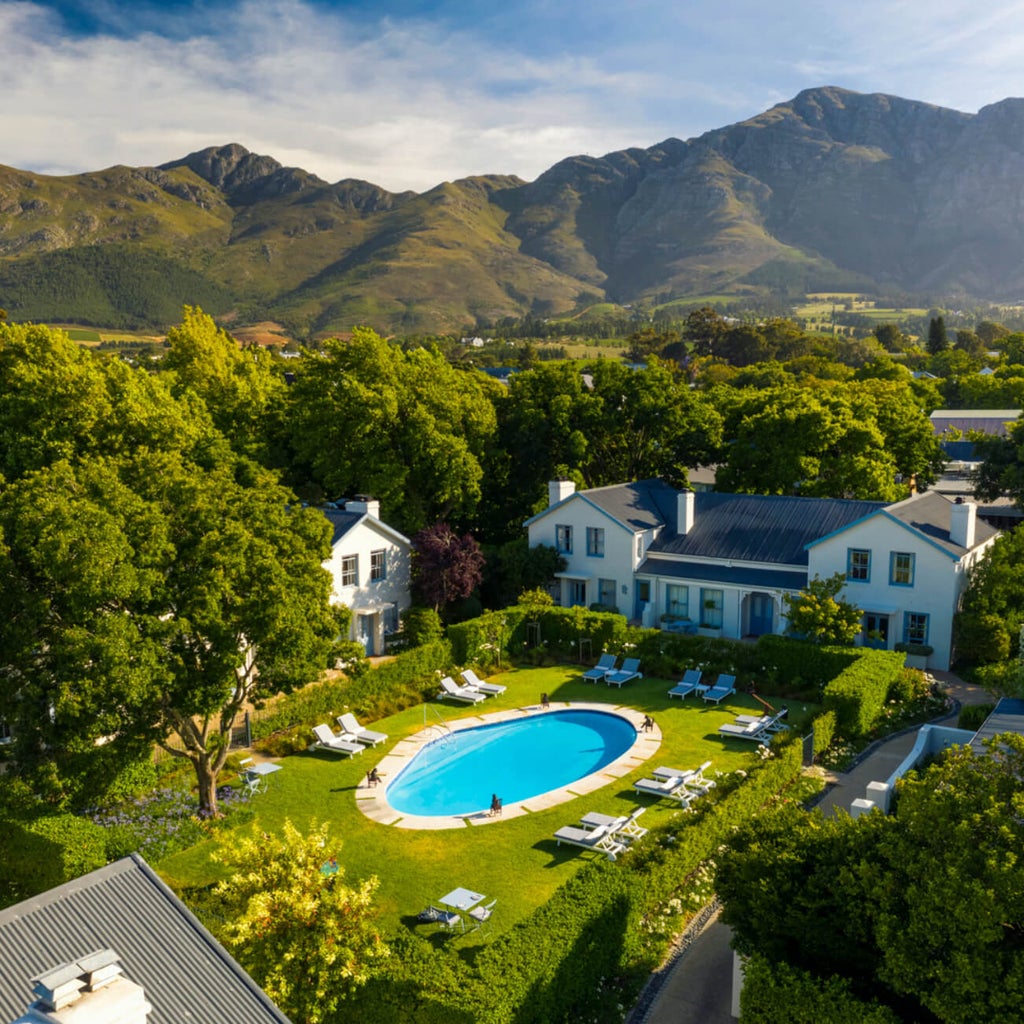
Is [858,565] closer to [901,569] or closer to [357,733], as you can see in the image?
[901,569]

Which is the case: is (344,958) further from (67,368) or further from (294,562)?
(67,368)

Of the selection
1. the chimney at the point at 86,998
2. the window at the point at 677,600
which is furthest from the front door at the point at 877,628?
the chimney at the point at 86,998

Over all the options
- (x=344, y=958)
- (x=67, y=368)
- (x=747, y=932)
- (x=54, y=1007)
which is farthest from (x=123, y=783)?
(x=67, y=368)

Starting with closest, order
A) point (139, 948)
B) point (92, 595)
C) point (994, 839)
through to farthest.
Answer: point (139, 948) < point (994, 839) < point (92, 595)

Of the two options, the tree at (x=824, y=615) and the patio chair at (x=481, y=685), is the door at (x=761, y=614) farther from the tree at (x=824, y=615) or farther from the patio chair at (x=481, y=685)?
the patio chair at (x=481, y=685)

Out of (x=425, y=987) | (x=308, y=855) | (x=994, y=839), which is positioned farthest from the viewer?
(x=308, y=855)

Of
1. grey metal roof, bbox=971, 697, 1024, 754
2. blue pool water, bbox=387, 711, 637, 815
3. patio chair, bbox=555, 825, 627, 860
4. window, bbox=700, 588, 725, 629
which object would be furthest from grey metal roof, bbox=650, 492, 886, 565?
patio chair, bbox=555, 825, 627, 860

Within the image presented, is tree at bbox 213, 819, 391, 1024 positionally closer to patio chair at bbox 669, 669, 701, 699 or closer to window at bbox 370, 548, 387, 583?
patio chair at bbox 669, 669, 701, 699
